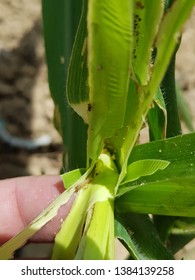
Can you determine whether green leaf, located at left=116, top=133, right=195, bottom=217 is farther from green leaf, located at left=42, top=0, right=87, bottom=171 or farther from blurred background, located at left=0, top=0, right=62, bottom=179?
blurred background, located at left=0, top=0, right=62, bottom=179

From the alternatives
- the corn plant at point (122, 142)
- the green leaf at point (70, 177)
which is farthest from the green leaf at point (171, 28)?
the green leaf at point (70, 177)

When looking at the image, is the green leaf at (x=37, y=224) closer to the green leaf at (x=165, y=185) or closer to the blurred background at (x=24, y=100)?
the green leaf at (x=165, y=185)

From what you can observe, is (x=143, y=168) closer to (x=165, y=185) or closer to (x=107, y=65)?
(x=165, y=185)

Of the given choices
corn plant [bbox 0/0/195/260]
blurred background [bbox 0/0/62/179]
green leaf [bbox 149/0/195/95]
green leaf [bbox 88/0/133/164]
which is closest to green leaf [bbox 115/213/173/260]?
corn plant [bbox 0/0/195/260]

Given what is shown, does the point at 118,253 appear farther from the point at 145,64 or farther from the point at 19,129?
the point at 145,64

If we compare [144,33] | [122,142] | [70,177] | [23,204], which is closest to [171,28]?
[144,33]

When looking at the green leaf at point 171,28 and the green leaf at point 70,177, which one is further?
the green leaf at point 70,177
